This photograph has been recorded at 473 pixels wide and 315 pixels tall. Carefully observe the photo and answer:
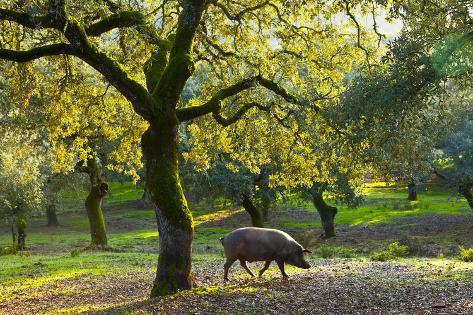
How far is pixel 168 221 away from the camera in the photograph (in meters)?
16.2

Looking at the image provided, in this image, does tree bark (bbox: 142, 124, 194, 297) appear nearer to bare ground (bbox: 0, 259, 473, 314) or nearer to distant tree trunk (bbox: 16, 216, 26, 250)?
bare ground (bbox: 0, 259, 473, 314)

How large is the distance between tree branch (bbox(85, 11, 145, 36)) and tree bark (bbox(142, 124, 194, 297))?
3.73 meters

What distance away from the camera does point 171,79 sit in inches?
661

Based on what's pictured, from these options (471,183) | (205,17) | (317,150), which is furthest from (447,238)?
(205,17)

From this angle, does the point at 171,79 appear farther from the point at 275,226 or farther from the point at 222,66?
the point at 275,226

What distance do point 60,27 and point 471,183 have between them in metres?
49.3

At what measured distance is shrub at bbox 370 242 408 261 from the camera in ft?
89.5

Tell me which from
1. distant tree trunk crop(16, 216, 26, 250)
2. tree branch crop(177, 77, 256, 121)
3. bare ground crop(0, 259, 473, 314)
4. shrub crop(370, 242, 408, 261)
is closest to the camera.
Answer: bare ground crop(0, 259, 473, 314)

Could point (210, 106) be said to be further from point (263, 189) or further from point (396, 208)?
point (396, 208)

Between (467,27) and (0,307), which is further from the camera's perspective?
(0,307)

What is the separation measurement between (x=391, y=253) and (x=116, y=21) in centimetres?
2032

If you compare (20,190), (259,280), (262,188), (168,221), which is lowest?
(259,280)

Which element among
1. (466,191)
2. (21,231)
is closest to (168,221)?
(21,231)

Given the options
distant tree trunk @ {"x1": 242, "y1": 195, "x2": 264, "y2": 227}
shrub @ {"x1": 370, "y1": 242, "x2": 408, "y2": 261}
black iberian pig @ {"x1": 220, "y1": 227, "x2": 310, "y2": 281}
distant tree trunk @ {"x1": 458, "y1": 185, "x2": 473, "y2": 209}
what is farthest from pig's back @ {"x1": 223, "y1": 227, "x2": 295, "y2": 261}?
distant tree trunk @ {"x1": 458, "y1": 185, "x2": 473, "y2": 209}
